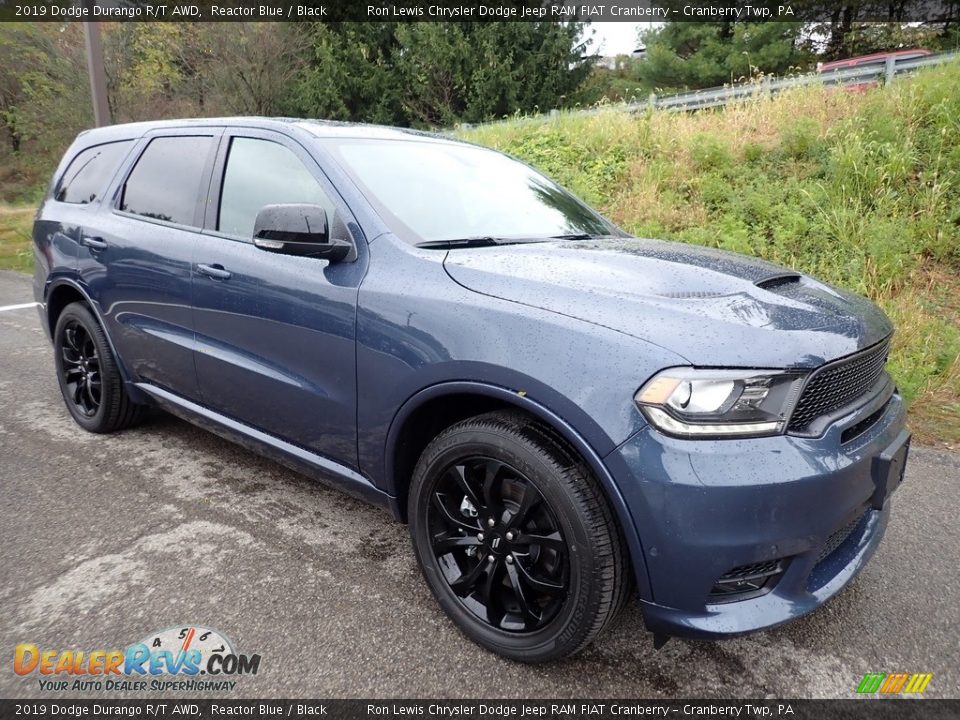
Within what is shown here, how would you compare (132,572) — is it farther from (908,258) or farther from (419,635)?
(908,258)

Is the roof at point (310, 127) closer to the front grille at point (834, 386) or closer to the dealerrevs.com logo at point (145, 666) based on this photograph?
the dealerrevs.com logo at point (145, 666)

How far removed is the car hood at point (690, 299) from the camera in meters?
1.75

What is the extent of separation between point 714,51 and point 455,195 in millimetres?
23934

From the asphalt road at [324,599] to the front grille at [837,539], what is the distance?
0.40m

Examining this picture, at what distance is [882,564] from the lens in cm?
261

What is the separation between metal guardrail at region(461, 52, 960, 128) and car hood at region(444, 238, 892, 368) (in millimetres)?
7245

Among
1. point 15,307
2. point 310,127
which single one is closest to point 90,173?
point 310,127

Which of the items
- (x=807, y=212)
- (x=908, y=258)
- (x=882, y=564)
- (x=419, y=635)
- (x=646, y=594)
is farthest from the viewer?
(x=807, y=212)

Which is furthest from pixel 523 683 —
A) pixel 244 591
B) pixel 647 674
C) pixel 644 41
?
pixel 644 41

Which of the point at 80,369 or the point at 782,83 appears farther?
the point at 782,83

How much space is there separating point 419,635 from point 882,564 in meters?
1.89

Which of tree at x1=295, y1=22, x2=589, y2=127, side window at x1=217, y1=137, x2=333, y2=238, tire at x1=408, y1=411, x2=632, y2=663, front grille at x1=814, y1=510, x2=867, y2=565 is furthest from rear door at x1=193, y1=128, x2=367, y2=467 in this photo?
tree at x1=295, y1=22, x2=589, y2=127

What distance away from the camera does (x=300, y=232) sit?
227 cm

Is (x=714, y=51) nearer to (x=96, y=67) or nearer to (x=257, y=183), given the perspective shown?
(x=96, y=67)
